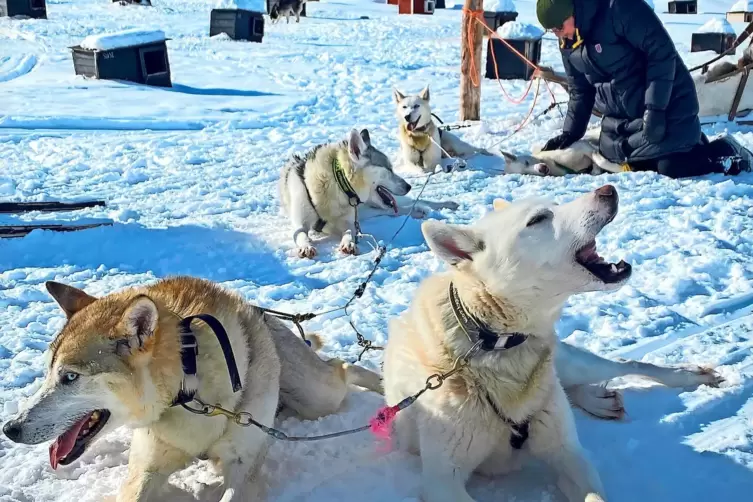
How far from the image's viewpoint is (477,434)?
2.04m

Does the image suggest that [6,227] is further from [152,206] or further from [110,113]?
[110,113]

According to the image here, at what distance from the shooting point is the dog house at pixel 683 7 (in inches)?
931

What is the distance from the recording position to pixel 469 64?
8.51 metres

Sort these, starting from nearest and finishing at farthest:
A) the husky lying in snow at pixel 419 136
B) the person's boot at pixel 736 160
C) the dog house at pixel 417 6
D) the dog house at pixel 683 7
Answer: the person's boot at pixel 736 160 < the husky lying in snow at pixel 419 136 < the dog house at pixel 683 7 < the dog house at pixel 417 6

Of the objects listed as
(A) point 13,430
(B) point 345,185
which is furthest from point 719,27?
(A) point 13,430

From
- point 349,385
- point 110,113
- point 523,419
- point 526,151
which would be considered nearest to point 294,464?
point 349,385

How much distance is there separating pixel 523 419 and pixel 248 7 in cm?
1652

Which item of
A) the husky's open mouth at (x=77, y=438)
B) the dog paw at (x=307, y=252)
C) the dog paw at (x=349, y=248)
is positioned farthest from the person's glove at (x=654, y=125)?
the husky's open mouth at (x=77, y=438)

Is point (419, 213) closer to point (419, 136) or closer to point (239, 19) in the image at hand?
point (419, 136)

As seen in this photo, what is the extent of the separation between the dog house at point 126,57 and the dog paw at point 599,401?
10.1 metres

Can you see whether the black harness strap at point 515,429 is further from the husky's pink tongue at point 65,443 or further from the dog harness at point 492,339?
the husky's pink tongue at point 65,443

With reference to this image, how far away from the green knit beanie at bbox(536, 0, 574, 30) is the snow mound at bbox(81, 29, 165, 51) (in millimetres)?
7597

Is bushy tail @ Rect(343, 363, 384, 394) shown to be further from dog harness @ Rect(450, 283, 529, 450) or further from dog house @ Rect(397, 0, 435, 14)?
dog house @ Rect(397, 0, 435, 14)

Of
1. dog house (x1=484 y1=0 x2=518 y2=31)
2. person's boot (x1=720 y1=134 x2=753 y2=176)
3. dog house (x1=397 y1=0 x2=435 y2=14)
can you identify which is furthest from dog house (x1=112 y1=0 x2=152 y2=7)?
person's boot (x1=720 y1=134 x2=753 y2=176)
